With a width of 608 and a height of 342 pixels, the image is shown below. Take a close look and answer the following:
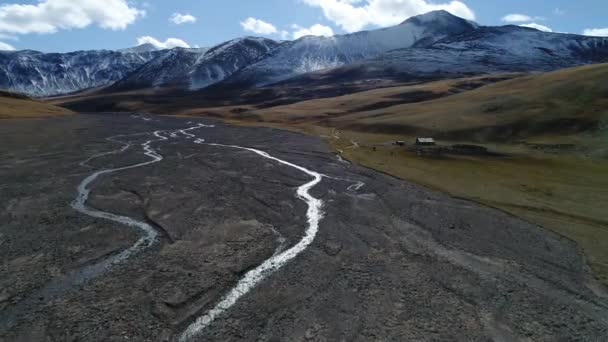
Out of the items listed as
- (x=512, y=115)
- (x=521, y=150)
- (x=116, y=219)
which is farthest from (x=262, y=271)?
(x=512, y=115)

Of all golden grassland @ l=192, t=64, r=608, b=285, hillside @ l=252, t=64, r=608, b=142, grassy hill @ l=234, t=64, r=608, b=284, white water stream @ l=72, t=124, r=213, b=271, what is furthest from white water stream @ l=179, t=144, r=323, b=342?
hillside @ l=252, t=64, r=608, b=142

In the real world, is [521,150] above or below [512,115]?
below

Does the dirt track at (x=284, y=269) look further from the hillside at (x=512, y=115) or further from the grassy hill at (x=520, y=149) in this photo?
the hillside at (x=512, y=115)

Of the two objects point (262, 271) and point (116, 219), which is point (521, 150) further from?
point (116, 219)

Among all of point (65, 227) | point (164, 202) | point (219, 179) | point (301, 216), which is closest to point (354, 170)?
point (219, 179)

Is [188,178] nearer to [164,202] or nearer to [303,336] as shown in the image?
[164,202]

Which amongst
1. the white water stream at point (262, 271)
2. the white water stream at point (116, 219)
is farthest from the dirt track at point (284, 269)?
the white water stream at point (116, 219)

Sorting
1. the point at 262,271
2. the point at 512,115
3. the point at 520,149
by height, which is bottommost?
the point at 520,149

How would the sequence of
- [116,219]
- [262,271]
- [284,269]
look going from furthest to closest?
1. [116,219]
2. [284,269]
3. [262,271]
